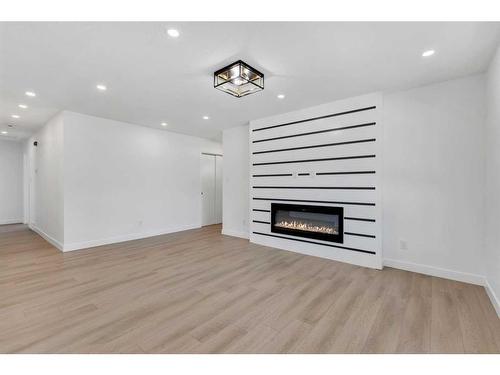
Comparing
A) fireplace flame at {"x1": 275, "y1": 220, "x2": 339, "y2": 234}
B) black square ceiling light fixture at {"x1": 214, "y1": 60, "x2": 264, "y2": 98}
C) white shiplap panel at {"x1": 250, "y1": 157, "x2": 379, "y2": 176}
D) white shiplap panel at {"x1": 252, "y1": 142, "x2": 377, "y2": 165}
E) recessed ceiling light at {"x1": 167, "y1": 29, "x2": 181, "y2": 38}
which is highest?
recessed ceiling light at {"x1": 167, "y1": 29, "x2": 181, "y2": 38}

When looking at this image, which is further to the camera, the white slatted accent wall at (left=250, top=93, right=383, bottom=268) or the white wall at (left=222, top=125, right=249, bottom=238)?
the white wall at (left=222, top=125, right=249, bottom=238)

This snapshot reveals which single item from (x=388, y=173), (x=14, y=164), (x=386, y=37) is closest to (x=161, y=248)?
(x=388, y=173)

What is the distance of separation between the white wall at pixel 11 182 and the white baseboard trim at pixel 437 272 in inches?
432

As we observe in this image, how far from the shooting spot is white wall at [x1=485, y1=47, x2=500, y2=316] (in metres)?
2.26

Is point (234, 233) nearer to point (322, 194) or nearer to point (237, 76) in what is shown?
point (322, 194)

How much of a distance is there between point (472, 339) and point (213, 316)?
7.42 feet

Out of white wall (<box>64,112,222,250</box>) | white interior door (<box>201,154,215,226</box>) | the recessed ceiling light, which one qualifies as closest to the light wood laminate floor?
white wall (<box>64,112,222,250</box>)

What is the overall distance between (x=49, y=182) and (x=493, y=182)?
7.84 m

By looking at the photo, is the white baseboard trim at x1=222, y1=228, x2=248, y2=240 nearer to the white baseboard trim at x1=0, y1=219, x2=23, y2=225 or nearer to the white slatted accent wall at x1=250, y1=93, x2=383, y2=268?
the white slatted accent wall at x1=250, y1=93, x2=383, y2=268

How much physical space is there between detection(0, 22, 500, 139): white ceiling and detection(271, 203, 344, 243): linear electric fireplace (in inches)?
78.2

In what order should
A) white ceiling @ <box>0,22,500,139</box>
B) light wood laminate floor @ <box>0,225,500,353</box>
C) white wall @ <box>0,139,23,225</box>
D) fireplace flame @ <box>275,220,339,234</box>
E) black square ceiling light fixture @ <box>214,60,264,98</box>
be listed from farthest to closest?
white wall @ <box>0,139,23,225</box> → fireplace flame @ <box>275,220,339,234</box> → black square ceiling light fixture @ <box>214,60,264,98</box> → white ceiling @ <box>0,22,500,139</box> → light wood laminate floor @ <box>0,225,500,353</box>

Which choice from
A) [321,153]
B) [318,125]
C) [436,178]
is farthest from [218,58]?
[436,178]

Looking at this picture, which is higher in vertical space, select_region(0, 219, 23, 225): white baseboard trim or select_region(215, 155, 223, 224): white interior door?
select_region(215, 155, 223, 224): white interior door

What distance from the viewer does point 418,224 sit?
10.7ft
